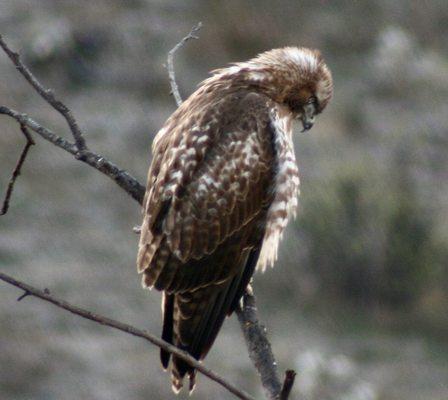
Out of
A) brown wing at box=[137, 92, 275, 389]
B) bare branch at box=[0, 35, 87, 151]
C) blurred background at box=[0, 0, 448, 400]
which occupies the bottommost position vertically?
bare branch at box=[0, 35, 87, 151]

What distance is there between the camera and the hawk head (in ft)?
20.4

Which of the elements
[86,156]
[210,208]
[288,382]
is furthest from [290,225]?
[288,382]

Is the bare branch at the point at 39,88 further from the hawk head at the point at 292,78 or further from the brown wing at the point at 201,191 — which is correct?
the hawk head at the point at 292,78

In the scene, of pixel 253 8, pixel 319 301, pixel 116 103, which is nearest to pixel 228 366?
pixel 319 301

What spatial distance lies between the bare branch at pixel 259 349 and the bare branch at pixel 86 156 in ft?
2.35

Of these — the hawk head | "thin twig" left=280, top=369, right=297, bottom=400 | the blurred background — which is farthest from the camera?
the blurred background

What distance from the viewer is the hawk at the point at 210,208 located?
5473 millimetres

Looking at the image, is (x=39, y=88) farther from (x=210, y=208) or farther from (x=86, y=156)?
(x=210, y=208)

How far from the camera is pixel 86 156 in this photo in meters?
5.09

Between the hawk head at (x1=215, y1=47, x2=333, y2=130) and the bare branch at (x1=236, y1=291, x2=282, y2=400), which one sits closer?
the bare branch at (x1=236, y1=291, x2=282, y2=400)

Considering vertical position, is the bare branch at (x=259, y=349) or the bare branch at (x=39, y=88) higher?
the bare branch at (x=39, y=88)

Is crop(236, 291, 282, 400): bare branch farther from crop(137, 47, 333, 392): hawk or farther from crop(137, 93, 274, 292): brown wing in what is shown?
crop(137, 93, 274, 292): brown wing

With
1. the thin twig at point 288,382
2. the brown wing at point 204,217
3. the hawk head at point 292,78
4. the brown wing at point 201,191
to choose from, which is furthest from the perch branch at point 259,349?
the hawk head at point 292,78

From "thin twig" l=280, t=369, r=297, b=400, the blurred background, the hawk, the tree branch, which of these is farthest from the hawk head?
the blurred background
